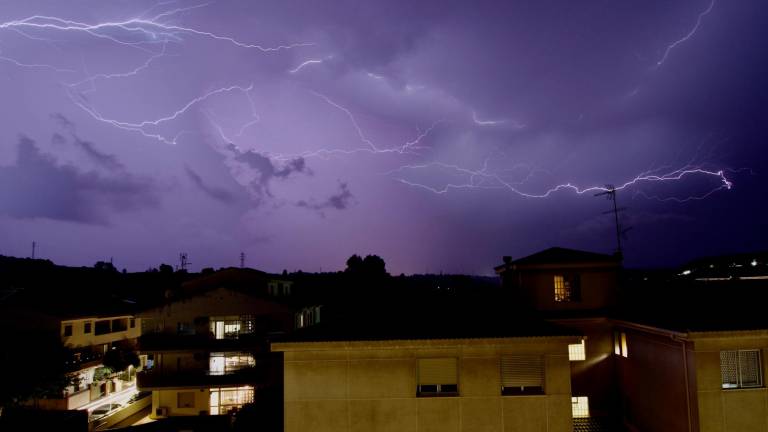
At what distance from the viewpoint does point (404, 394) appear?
33.9 feet

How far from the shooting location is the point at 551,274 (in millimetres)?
16781

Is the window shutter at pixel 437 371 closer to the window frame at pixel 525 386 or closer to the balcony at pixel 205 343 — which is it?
the window frame at pixel 525 386

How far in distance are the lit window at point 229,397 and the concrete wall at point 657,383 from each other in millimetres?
19234

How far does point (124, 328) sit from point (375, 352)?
30.6 meters

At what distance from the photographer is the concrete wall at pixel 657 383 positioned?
1124 cm

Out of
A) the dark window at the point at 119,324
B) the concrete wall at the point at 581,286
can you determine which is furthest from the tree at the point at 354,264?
the concrete wall at the point at 581,286

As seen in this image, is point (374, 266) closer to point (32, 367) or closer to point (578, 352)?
point (32, 367)

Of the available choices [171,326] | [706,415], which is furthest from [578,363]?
[171,326]

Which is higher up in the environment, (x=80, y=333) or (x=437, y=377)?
(x=437, y=377)

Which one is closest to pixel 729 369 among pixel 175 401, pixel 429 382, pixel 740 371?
pixel 740 371

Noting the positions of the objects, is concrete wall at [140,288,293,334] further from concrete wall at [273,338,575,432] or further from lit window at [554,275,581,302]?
concrete wall at [273,338,575,432]

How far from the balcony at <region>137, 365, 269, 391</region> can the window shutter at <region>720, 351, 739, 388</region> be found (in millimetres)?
20954

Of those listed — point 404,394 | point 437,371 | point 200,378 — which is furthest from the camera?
point 200,378

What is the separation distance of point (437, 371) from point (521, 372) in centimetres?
200
